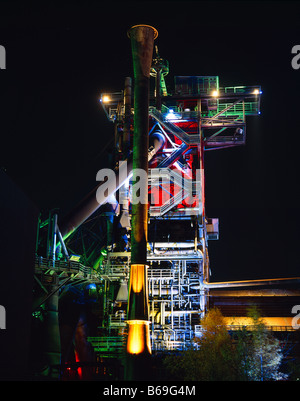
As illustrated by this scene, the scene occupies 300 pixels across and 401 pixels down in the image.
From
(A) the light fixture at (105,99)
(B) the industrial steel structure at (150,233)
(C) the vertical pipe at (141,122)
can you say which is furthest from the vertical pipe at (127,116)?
(C) the vertical pipe at (141,122)

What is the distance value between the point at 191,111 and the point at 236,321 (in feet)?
77.3

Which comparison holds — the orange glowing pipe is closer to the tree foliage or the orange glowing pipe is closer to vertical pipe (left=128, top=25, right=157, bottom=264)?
the tree foliage

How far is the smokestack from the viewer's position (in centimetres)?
2889

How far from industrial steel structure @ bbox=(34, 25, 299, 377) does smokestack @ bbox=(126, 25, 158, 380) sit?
89 mm

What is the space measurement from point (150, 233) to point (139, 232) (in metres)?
9.55

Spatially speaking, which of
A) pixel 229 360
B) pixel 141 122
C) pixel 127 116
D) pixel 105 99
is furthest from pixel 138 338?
pixel 105 99

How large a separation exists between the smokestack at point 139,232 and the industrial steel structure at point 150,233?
89 millimetres

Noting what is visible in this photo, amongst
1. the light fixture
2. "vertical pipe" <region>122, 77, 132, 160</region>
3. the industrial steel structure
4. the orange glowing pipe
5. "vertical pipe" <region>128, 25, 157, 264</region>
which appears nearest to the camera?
the orange glowing pipe

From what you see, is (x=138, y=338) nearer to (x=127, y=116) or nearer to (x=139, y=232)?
(x=139, y=232)

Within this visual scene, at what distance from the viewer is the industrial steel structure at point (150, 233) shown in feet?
111

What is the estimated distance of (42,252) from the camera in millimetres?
37906

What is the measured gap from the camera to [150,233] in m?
41.2

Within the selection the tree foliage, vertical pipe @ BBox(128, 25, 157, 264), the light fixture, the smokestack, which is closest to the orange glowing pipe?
the smokestack
